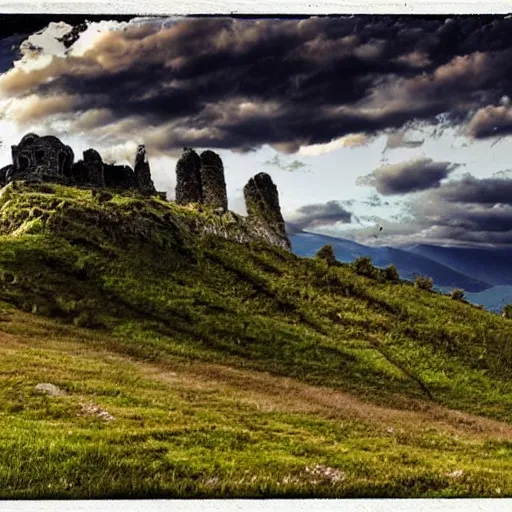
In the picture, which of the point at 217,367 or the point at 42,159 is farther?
the point at 42,159

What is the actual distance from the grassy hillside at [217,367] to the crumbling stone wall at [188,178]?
159 millimetres

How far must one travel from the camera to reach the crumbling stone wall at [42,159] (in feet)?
25.3

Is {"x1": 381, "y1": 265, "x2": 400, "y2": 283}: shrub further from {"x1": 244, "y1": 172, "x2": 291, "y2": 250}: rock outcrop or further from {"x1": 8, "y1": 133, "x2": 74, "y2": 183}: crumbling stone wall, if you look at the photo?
{"x1": 8, "y1": 133, "x2": 74, "y2": 183}: crumbling stone wall

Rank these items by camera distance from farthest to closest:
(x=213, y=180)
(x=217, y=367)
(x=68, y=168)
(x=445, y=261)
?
(x=68, y=168)
(x=213, y=180)
(x=445, y=261)
(x=217, y=367)

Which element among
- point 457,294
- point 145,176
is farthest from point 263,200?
point 457,294

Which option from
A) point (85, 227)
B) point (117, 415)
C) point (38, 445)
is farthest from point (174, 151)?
point (38, 445)

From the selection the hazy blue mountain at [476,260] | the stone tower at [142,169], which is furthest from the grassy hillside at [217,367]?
the hazy blue mountain at [476,260]

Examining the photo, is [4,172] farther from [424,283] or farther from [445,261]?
[445,261]

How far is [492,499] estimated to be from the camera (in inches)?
239

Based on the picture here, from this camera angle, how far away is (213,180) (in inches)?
302

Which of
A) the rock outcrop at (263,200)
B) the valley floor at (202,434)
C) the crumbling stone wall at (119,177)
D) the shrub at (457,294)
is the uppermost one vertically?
the crumbling stone wall at (119,177)

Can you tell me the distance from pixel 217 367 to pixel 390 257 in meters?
2.52

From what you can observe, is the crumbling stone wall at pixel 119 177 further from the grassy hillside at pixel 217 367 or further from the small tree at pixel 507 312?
the small tree at pixel 507 312
